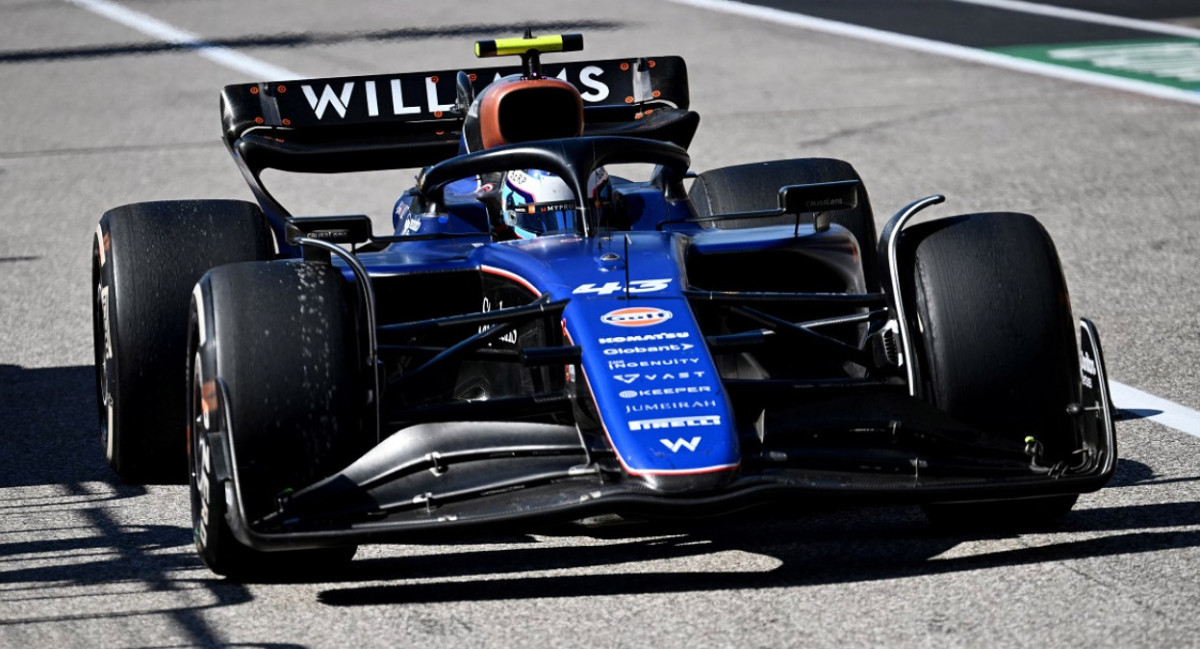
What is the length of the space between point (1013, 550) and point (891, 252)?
3.02ft

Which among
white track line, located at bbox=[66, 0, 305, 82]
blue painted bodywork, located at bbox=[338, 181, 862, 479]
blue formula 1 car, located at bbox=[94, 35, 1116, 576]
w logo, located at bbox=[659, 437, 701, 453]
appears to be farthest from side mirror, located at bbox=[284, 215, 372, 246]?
white track line, located at bbox=[66, 0, 305, 82]

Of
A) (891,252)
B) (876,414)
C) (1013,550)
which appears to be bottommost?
(1013,550)

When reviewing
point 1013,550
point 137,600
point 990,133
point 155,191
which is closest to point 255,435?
point 137,600

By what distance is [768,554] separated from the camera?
549 cm

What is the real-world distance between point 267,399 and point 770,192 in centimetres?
303

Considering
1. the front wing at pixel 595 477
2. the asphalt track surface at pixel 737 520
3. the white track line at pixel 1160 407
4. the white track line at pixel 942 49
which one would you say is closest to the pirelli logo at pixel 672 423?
the front wing at pixel 595 477

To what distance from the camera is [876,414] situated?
5.23 metres

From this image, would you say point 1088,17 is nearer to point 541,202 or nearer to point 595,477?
point 541,202

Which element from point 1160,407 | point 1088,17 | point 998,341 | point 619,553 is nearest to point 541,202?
point 619,553

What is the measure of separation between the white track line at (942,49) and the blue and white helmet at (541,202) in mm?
9617

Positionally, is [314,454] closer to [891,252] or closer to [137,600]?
[137,600]

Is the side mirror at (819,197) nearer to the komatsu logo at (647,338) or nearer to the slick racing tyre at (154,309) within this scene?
the komatsu logo at (647,338)

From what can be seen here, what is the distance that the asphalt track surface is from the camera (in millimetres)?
4938

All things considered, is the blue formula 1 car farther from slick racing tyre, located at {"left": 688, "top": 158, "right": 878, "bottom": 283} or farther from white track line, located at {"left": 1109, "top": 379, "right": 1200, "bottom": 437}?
white track line, located at {"left": 1109, "top": 379, "right": 1200, "bottom": 437}
